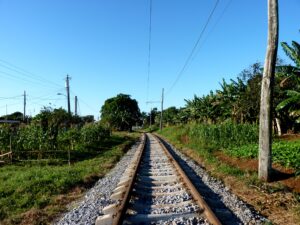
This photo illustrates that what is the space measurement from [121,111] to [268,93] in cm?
8593

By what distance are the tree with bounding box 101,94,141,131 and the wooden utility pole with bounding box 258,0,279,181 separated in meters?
73.2

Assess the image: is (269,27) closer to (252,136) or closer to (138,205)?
(138,205)

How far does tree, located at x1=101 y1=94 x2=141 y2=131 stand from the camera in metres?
85.9

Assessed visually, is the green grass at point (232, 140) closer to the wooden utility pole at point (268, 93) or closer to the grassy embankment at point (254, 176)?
the grassy embankment at point (254, 176)

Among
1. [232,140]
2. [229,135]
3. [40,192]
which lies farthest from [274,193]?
[229,135]

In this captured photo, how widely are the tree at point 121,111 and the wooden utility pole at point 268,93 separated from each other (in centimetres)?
7319

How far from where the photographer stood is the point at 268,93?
34.8 ft

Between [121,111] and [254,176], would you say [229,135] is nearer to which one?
[254,176]

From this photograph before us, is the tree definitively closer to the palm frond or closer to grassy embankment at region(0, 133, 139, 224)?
the palm frond

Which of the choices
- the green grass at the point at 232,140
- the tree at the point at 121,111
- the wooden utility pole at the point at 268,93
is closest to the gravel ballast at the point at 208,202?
the wooden utility pole at the point at 268,93

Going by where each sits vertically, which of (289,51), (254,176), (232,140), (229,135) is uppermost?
(289,51)

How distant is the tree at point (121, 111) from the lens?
85887mm

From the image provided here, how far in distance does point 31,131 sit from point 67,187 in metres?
10.9

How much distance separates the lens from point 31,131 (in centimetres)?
2052
